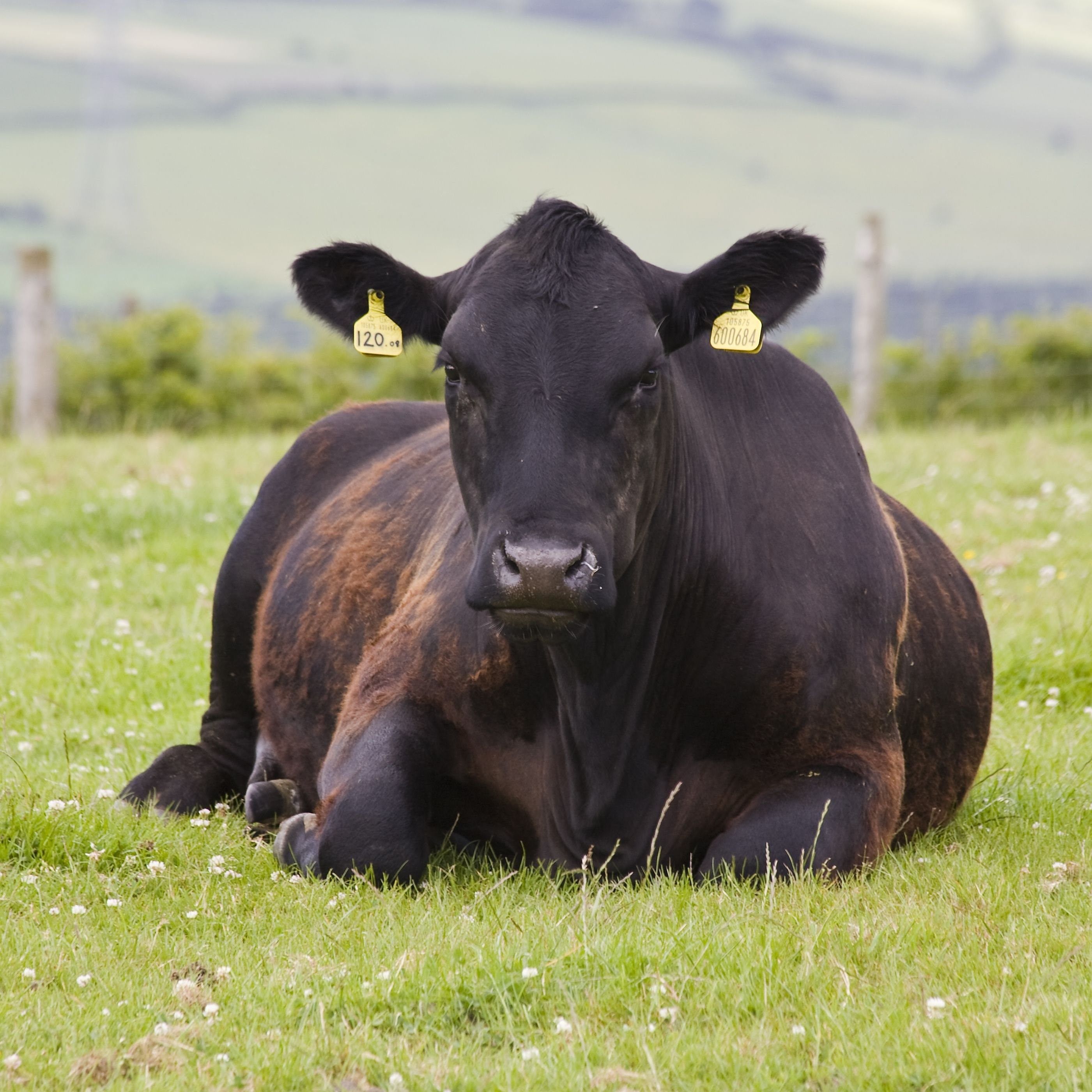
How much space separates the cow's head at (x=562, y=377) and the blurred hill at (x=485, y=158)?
275 ft

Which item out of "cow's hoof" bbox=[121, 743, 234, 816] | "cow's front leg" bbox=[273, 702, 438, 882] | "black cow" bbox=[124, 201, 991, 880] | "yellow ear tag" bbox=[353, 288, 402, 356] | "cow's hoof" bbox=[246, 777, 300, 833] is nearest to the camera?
"black cow" bbox=[124, 201, 991, 880]

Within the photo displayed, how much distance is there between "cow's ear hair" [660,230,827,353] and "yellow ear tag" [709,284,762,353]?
2 centimetres

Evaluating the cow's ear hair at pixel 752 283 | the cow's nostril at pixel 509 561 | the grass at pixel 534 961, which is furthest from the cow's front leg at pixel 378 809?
the cow's ear hair at pixel 752 283

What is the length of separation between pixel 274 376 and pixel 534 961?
26.2m

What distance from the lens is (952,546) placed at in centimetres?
1102

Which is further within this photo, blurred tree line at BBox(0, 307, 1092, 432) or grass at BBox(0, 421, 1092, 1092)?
blurred tree line at BBox(0, 307, 1092, 432)

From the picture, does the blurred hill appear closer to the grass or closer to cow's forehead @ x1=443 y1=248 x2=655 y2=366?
the grass

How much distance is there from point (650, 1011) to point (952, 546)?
7.59m

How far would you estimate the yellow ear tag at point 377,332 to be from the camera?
233 inches

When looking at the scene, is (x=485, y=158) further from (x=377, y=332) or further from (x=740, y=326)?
(x=740, y=326)

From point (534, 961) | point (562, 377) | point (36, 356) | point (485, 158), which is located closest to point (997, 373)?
point (36, 356)

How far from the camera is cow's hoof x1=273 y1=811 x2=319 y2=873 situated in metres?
5.74

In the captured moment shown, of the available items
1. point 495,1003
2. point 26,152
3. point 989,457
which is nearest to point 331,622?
point 495,1003

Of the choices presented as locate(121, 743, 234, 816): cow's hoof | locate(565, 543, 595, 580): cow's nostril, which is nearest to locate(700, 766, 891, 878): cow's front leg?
locate(565, 543, 595, 580): cow's nostril
